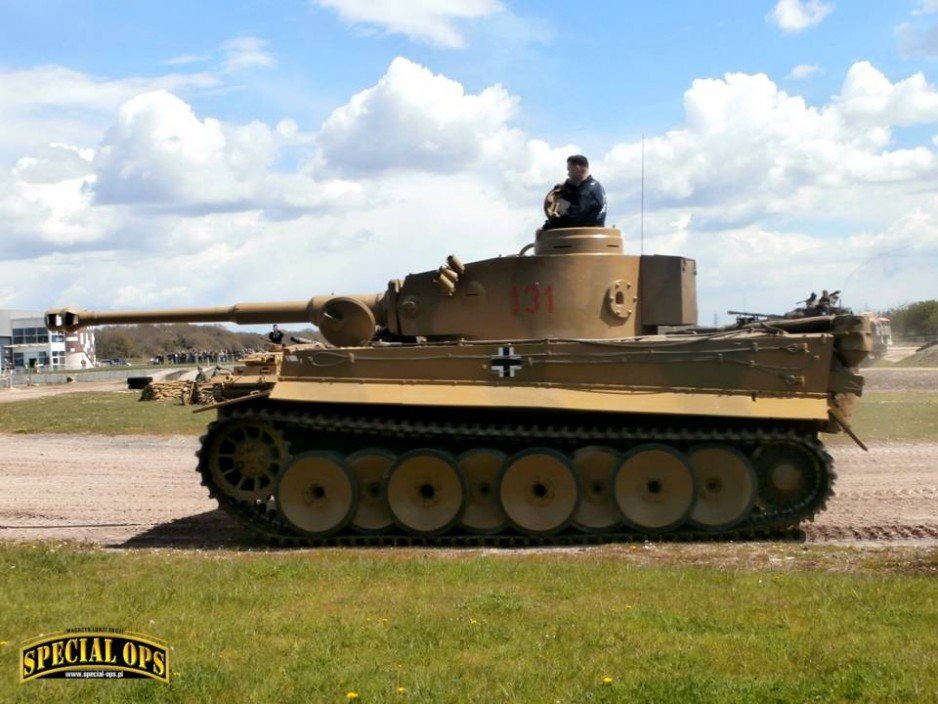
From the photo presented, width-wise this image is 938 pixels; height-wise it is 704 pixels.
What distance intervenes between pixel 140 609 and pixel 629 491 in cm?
577

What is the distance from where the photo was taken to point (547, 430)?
1253cm

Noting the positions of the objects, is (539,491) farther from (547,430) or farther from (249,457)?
(249,457)

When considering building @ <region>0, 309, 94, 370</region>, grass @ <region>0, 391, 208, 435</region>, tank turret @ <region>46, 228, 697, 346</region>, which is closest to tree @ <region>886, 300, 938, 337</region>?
grass @ <region>0, 391, 208, 435</region>

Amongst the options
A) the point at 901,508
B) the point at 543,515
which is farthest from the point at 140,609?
the point at 901,508

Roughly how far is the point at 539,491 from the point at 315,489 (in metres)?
2.60

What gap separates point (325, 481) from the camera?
1284 centimetres

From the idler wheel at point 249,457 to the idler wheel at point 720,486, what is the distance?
4767mm

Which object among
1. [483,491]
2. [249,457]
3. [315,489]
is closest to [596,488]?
[483,491]

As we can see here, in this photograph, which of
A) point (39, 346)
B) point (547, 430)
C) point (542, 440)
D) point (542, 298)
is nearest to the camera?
point (547, 430)

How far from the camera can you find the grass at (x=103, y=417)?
90.9ft

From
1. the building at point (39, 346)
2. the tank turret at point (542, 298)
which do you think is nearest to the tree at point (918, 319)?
the tank turret at point (542, 298)

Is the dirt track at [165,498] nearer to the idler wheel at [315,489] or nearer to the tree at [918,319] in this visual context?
the idler wheel at [315,489]

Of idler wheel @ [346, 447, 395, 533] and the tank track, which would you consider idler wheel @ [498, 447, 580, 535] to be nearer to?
the tank track

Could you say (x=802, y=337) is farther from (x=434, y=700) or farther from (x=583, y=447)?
(x=434, y=700)
